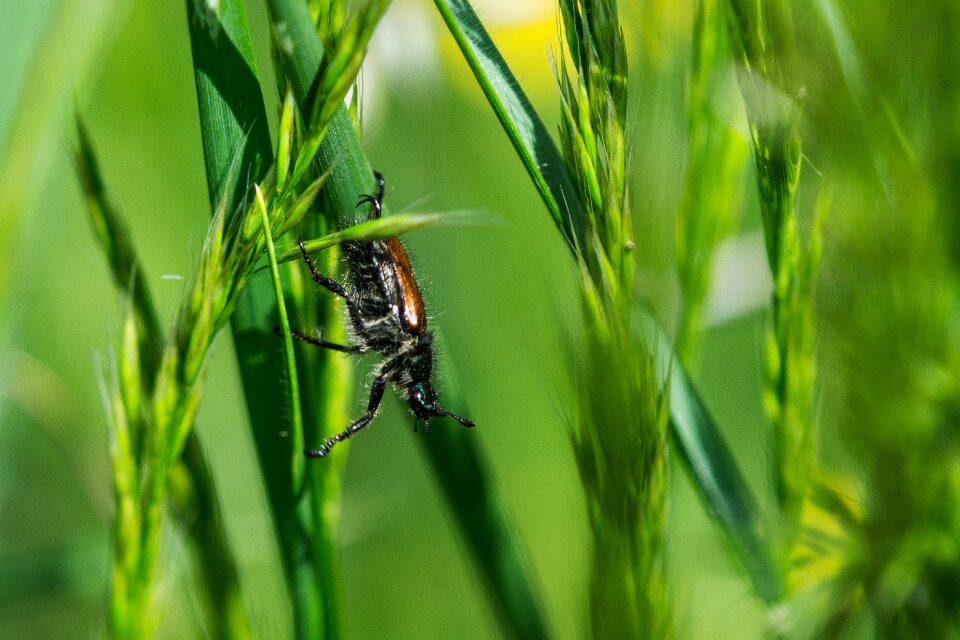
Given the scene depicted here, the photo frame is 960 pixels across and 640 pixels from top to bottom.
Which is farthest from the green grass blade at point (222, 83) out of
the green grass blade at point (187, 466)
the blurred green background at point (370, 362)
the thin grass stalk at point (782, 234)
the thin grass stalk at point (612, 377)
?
the blurred green background at point (370, 362)

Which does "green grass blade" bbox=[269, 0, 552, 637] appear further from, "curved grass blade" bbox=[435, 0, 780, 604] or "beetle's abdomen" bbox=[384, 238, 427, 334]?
"beetle's abdomen" bbox=[384, 238, 427, 334]

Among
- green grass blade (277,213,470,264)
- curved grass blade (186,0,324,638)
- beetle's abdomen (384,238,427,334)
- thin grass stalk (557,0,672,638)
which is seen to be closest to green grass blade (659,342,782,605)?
thin grass stalk (557,0,672,638)

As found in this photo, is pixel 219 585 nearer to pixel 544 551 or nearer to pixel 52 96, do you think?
pixel 52 96

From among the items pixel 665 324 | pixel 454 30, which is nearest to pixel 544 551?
pixel 665 324

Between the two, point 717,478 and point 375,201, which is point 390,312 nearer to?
point 375,201

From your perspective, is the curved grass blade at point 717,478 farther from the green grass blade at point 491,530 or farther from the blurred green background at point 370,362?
the blurred green background at point 370,362

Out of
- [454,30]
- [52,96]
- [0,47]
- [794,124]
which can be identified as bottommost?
[794,124]

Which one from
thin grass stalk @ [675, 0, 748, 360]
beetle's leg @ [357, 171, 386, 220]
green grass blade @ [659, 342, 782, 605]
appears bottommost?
green grass blade @ [659, 342, 782, 605]
